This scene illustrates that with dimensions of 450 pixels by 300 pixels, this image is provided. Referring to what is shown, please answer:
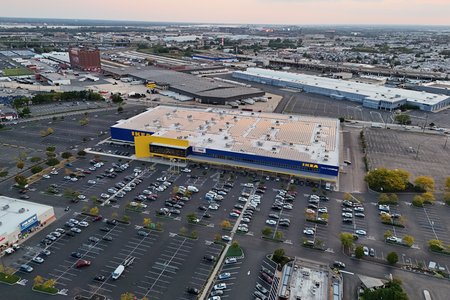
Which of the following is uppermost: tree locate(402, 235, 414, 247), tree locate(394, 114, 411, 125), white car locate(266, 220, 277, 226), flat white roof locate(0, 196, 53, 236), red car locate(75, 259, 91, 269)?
tree locate(394, 114, 411, 125)

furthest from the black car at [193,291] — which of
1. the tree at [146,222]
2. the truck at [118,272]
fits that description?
the tree at [146,222]

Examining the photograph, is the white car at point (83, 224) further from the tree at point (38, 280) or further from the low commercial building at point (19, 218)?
the tree at point (38, 280)

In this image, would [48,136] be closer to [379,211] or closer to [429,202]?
[379,211]

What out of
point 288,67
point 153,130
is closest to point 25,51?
point 288,67

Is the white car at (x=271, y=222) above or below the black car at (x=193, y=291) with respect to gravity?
above

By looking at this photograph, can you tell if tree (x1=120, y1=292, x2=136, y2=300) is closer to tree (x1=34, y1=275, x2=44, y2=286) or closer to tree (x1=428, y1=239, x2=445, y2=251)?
tree (x1=34, y1=275, x2=44, y2=286)

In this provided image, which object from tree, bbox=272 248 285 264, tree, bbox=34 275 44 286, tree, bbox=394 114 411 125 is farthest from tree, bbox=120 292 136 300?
tree, bbox=394 114 411 125
